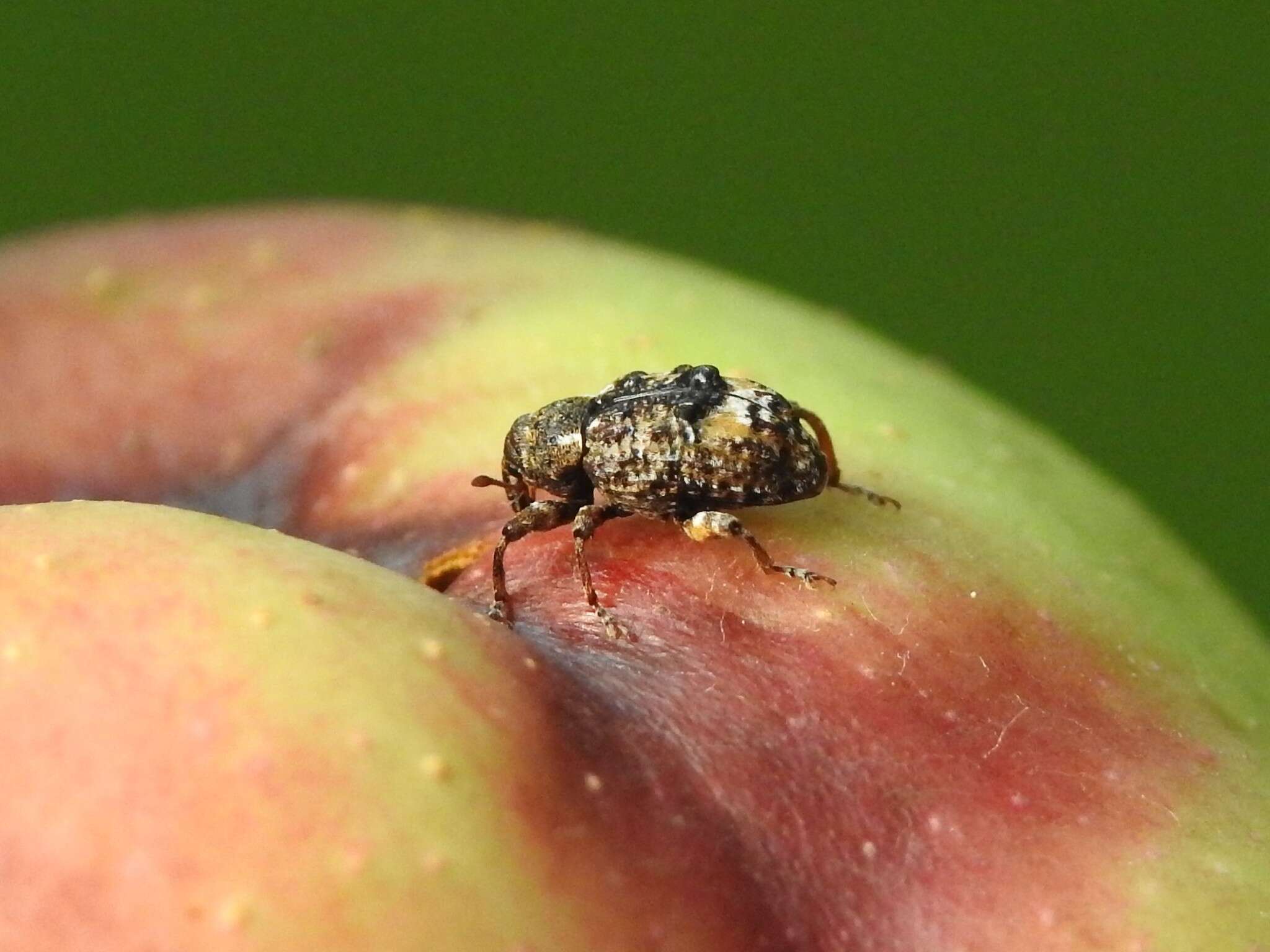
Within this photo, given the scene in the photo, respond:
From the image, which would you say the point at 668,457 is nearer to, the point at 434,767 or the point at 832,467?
the point at 832,467

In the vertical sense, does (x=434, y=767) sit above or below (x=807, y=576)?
below

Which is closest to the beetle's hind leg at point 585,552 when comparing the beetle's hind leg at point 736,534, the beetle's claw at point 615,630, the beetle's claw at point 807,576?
the beetle's claw at point 615,630

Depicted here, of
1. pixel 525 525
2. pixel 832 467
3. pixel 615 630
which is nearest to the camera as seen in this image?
pixel 615 630

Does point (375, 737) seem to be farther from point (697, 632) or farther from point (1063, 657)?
point (1063, 657)

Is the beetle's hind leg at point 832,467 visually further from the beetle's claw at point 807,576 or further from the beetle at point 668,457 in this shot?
the beetle's claw at point 807,576

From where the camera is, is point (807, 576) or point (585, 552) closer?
point (807, 576)

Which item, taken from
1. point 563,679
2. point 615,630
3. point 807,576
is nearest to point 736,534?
point 807,576

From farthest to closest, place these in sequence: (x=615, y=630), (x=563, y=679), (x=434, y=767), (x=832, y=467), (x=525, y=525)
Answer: (x=832, y=467)
(x=525, y=525)
(x=615, y=630)
(x=563, y=679)
(x=434, y=767)
